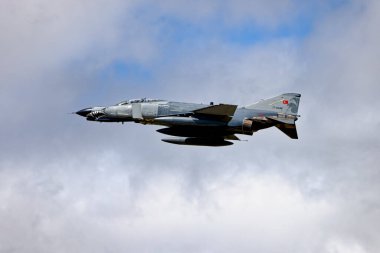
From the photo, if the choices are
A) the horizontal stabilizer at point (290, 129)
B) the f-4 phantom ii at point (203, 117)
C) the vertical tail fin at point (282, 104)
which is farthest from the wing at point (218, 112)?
the horizontal stabilizer at point (290, 129)

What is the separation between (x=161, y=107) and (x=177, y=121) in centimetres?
243

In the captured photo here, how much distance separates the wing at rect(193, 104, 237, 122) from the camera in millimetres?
74625

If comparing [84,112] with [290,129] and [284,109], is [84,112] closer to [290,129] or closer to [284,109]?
[284,109]

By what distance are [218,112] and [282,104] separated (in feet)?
22.8

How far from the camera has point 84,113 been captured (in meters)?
78.8

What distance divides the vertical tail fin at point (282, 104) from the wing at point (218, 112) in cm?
419

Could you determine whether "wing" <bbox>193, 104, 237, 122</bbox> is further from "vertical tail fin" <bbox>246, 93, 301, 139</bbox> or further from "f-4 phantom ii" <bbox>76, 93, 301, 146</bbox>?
"vertical tail fin" <bbox>246, 93, 301, 139</bbox>

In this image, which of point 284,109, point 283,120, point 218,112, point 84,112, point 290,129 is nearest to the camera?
point 218,112

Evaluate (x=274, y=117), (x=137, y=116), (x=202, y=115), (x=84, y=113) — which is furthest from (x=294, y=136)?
(x=84, y=113)

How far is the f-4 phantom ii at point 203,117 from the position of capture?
7575cm

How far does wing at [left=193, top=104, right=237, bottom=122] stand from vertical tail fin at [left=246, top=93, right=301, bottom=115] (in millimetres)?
4189

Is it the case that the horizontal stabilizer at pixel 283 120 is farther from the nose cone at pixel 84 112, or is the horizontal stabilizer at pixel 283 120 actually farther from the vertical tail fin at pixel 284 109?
the nose cone at pixel 84 112

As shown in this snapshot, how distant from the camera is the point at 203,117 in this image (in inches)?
2982

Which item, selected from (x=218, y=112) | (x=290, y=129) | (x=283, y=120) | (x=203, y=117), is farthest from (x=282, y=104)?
(x=203, y=117)
